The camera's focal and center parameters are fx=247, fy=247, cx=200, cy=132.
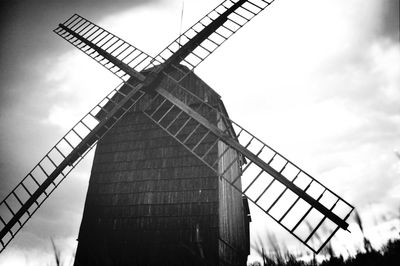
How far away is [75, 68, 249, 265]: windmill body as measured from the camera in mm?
8445

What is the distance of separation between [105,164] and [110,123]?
1793 millimetres

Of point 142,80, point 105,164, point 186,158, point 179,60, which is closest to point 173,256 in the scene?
point 186,158

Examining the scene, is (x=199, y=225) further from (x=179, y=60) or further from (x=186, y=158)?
(x=179, y=60)

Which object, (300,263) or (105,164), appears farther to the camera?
(105,164)

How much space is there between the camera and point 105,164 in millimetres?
10602

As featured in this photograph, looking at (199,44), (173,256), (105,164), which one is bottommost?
(173,256)

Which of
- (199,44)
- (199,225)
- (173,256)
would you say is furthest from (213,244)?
(199,44)

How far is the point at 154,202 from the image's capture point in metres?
9.29

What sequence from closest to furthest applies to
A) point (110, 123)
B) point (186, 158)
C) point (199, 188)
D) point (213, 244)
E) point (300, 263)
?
1. point (300, 263)
2. point (213, 244)
3. point (199, 188)
4. point (186, 158)
5. point (110, 123)

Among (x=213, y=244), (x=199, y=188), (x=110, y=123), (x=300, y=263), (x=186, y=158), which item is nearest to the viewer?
(x=300, y=263)

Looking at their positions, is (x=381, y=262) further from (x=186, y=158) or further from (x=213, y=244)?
(x=186, y=158)

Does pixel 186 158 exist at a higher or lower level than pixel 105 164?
higher

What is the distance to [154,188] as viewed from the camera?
9523 mm

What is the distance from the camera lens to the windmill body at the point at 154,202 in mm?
8445
